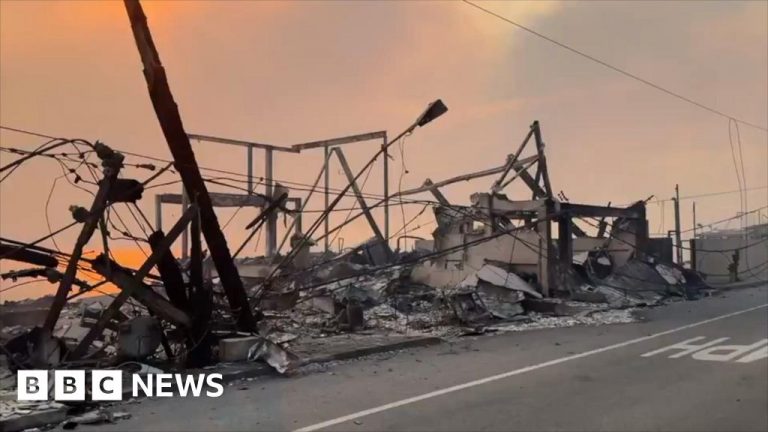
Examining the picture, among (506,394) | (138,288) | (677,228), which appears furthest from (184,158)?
(677,228)

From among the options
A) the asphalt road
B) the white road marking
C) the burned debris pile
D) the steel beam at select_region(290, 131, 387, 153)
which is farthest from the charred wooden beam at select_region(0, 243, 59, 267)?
the steel beam at select_region(290, 131, 387, 153)

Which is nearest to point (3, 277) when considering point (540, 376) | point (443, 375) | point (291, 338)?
point (291, 338)

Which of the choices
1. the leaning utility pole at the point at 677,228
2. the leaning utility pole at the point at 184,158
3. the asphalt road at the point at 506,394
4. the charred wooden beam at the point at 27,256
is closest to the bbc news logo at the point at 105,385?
the asphalt road at the point at 506,394

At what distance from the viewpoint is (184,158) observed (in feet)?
33.7

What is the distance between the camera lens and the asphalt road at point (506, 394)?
6895 mm

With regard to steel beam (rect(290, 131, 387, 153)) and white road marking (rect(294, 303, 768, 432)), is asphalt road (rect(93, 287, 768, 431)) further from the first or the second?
steel beam (rect(290, 131, 387, 153))

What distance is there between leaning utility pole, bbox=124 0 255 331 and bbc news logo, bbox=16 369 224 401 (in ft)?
6.75

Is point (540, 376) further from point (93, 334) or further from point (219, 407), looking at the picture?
point (93, 334)

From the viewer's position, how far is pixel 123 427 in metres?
6.93

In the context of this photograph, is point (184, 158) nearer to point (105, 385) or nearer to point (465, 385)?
point (105, 385)

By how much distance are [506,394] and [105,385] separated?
16.8ft

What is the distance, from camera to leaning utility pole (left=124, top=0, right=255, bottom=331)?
9.80 metres

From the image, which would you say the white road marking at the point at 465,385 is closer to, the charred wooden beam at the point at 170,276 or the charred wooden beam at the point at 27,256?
the charred wooden beam at the point at 170,276

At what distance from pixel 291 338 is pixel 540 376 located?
566cm
